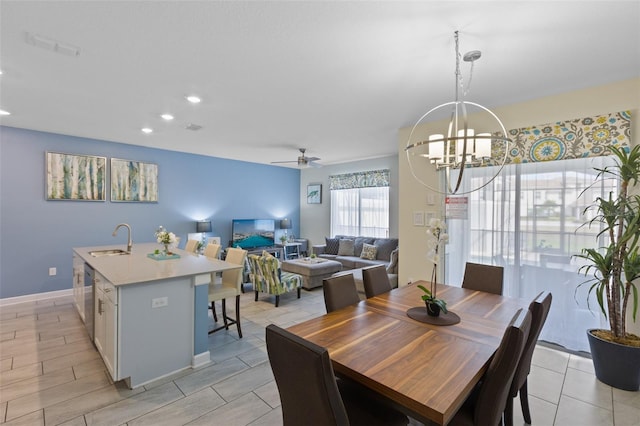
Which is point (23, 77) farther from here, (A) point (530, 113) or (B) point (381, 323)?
(A) point (530, 113)

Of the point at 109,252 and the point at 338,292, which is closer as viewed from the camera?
the point at 338,292

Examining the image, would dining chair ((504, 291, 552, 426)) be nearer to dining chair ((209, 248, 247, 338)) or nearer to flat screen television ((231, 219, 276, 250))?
dining chair ((209, 248, 247, 338))

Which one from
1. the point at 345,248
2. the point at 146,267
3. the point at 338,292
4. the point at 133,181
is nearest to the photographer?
the point at 338,292

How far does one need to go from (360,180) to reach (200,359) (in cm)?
523

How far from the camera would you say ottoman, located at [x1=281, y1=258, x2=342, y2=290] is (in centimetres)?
514

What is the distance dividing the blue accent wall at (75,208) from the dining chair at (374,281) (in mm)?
4818

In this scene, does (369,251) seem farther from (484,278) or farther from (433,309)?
(433,309)

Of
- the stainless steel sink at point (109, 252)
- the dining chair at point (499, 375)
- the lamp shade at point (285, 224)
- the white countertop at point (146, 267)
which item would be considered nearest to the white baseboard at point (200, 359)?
the white countertop at point (146, 267)

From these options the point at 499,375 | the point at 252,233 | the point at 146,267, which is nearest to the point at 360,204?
the point at 252,233

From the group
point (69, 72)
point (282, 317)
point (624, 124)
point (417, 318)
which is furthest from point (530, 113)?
point (69, 72)

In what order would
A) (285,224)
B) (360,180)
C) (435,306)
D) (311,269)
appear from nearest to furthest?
1. (435,306)
2. (311,269)
3. (360,180)
4. (285,224)

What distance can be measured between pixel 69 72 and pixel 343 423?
11.2 ft

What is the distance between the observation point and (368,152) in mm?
6223

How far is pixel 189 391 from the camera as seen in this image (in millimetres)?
2307
